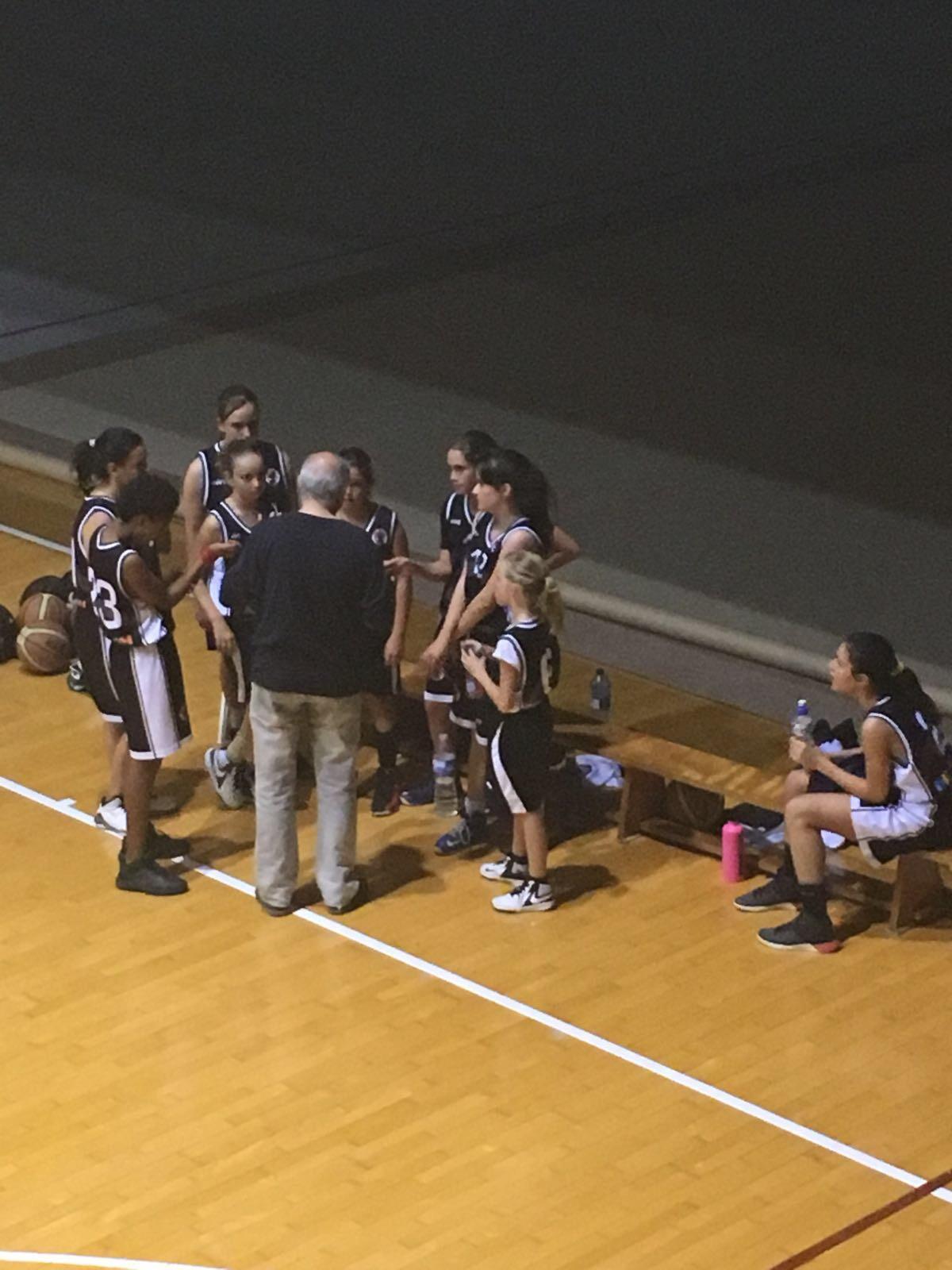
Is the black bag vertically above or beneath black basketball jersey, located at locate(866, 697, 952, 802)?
beneath

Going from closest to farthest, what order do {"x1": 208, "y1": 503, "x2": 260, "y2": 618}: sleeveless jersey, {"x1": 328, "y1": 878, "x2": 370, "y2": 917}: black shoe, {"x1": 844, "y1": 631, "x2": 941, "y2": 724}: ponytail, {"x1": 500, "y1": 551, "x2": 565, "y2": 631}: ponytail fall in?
{"x1": 844, "y1": 631, "x2": 941, "y2": 724}: ponytail → {"x1": 500, "y1": 551, "x2": 565, "y2": 631}: ponytail → {"x1": 328, "y1": 878, "x2": 370, "y2": 917}: black shoe → {"x1": 208, "y1": 503, "x2": 260, "y2": 618}: sleeveless jersey

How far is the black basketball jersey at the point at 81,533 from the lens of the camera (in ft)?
25.0

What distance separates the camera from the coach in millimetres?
7211

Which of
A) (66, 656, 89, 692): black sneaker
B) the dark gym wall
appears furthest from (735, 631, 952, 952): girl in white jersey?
the dark gym wall

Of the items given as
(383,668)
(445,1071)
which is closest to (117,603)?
(383,668)

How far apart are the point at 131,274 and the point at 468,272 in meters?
3.07

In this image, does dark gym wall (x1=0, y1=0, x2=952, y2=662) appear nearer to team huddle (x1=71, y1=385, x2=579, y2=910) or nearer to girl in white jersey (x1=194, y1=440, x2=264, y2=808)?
team huddle (x1=71, y1=385, x2=579, y2=910)

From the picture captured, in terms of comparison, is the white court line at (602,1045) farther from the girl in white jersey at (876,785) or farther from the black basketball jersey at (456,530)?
the black basketball jersey at (456,530)

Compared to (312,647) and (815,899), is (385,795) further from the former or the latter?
(815,899)

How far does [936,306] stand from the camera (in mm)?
17828

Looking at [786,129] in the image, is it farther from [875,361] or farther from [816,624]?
[816,624]

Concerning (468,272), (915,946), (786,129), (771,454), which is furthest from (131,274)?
(915,946)

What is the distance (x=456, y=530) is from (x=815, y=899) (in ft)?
7.09

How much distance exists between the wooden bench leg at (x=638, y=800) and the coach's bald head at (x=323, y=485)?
1.86 m
